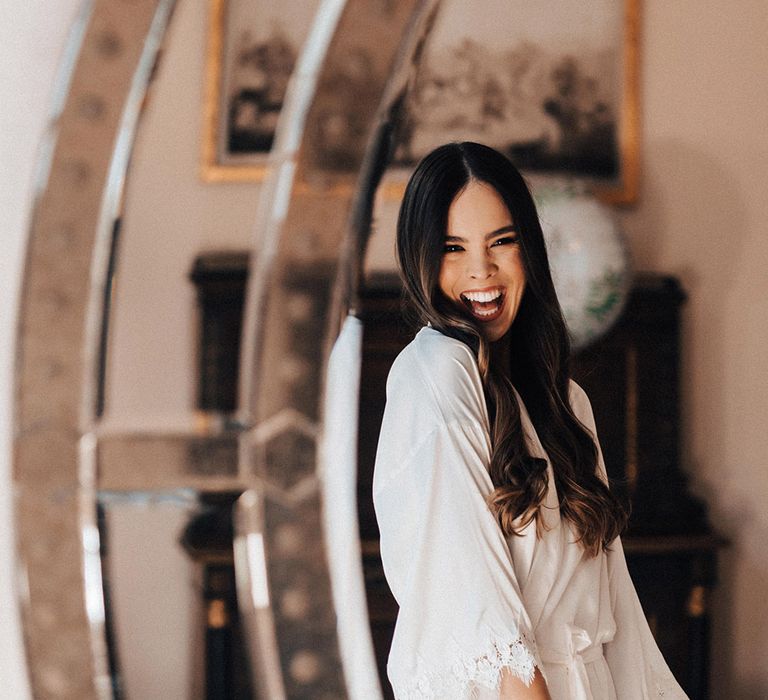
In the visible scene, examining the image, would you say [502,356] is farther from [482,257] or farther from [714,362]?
[714,362]

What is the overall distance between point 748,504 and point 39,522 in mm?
1678

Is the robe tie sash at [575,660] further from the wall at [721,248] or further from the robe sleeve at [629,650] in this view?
the wall at [721,248]

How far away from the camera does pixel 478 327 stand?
0.71 m

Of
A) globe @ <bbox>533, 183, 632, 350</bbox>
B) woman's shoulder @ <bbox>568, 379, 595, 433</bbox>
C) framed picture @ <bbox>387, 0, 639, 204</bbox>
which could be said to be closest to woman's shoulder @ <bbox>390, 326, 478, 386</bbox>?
woman's shoulder @ <bbox>568, 379, 595, 433</bbox>

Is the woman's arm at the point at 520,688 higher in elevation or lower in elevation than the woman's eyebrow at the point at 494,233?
lower

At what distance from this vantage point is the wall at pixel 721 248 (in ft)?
7.10

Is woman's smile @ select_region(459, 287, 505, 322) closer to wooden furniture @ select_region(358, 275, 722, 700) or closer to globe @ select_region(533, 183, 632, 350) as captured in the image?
globe @ select_region(533, 183, 632, 350)

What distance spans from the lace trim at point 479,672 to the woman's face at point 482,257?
22 cm

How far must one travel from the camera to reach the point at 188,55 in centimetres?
201

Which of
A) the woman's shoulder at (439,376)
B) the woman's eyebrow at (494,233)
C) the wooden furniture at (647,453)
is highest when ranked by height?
the woman's eyebrow at (494,233)

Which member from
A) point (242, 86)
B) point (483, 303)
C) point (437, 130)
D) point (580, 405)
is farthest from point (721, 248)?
point (483, 303)

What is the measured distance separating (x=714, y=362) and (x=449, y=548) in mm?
1694

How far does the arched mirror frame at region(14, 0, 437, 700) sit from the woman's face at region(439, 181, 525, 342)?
0.15 m

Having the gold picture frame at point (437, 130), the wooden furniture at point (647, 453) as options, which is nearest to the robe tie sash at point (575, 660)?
the wooden furniture at point (647, 453)
